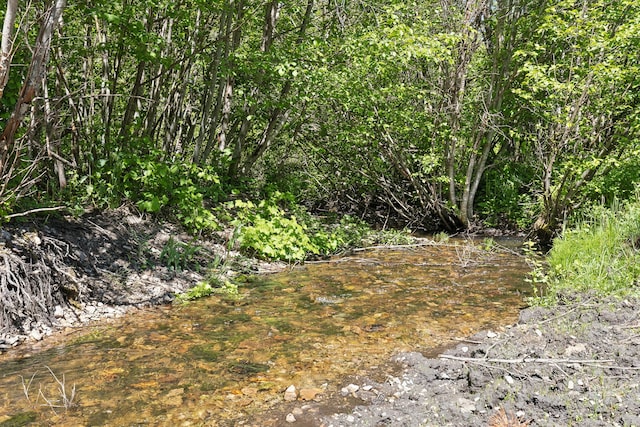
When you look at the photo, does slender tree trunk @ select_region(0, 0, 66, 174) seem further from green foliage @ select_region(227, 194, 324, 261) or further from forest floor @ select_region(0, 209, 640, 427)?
green foliage @ select_region(227, 194, 324, 261)

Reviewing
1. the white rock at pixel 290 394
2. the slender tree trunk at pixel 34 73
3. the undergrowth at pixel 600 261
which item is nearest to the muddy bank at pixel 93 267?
the slender tree trunk at pixel 34 73

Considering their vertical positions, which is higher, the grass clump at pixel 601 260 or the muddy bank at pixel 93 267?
the grass clump at pixel 601 260

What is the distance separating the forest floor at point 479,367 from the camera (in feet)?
10.3

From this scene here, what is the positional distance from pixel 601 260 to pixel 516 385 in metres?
2.94

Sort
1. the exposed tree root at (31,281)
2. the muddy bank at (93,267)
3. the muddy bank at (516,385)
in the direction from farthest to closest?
the muddy bank at (93,267) < the exposed tree root at (31,281) < the muddy bank at (516,385)

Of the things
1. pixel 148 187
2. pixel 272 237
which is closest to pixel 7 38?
pixel 148 187

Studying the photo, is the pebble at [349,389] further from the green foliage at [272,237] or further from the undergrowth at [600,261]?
the green foliage at [272,237]

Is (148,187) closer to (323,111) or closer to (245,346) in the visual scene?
(245,346)

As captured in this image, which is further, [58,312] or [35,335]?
[58,312]

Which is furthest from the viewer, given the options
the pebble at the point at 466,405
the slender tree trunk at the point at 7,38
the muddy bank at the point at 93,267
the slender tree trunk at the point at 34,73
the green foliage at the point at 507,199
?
the green foliage at the point at 507,199

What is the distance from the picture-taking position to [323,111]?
40.9 ft

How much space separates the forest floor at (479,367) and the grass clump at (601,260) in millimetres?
350


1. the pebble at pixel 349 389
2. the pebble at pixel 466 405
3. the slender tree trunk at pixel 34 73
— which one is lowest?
the pebble at pixel 349 389

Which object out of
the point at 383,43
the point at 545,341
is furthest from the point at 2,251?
the point at 383,43
